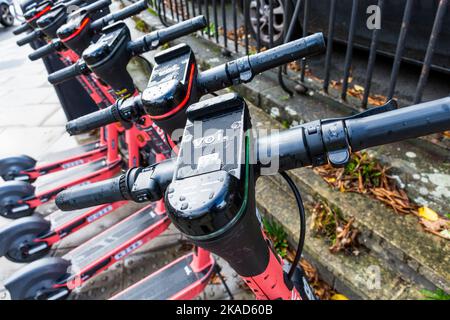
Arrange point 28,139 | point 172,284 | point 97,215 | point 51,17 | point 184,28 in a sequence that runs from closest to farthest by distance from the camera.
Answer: point 184,28 → point 172,284 → point 51,17 → point 97,215 → point 28,139

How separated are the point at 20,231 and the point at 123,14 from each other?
183 centimetres

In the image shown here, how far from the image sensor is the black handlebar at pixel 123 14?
1.88 meters

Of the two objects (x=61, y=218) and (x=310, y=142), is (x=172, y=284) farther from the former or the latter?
(x=310, y=142)

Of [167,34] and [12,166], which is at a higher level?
[167,34]

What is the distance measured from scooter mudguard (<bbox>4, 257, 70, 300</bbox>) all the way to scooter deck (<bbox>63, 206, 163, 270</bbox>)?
0.15 metres

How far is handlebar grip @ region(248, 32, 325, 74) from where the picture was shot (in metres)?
0.96

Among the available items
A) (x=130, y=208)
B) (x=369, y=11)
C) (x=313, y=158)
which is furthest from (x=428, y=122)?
(x=130, y=208)

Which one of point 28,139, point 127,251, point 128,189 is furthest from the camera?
point 28,139

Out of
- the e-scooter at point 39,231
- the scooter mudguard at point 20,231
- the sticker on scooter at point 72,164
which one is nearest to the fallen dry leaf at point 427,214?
the e-scooter at point 39,231

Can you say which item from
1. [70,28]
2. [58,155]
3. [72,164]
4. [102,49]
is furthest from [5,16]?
[102,49]

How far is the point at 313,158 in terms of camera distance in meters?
0.77

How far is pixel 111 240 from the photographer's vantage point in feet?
8.42

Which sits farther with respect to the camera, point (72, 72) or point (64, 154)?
point (64, 154)

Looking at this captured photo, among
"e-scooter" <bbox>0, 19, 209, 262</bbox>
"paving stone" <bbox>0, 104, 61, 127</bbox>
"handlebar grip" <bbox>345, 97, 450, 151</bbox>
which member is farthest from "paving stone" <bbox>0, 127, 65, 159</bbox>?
"handlebar grip" <bbox>345, 97, 450, 151</bbox>
